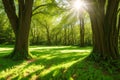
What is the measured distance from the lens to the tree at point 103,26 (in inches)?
367

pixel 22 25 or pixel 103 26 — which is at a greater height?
pixel 22 25

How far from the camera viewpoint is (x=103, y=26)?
9.55m

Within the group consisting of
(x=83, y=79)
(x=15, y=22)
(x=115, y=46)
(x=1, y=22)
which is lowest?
(x=83, y=79)

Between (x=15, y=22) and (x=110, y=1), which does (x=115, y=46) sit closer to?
(x=110, y=1)

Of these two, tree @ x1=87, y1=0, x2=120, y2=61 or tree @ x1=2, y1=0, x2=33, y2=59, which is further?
tree @ x1=2, y1=0, x2=33, y2=59

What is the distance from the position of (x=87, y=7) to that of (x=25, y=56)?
5975mm

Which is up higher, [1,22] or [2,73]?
[1,22]

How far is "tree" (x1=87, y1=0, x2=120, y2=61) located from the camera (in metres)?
9.33

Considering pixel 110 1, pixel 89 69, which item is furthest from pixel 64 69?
pixel 110 1

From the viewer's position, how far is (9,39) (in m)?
49.9

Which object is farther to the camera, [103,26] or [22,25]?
[22,25]

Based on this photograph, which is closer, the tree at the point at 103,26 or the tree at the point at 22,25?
the tree at the point at 103,26

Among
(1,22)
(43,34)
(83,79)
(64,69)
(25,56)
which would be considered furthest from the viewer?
(43,34)

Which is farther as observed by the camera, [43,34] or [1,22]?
[43,34]
